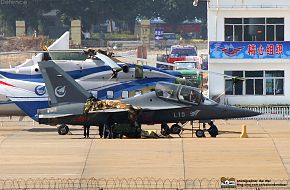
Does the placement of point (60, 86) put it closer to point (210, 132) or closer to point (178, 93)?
point (178, 93)

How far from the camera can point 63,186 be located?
29.9 meters

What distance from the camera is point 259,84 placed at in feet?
203

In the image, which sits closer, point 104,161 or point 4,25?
point 104,161

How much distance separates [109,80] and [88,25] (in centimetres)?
8659

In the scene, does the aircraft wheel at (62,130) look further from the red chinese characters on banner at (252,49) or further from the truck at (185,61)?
the truck at (185,61)

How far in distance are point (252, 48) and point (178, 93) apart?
18.1 meters

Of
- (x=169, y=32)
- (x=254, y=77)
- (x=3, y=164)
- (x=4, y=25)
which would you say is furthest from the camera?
(x=169, y=32)

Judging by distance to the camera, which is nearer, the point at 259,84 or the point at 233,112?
the point at 233,112

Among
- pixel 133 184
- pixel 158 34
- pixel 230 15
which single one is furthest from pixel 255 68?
pixel 158 34

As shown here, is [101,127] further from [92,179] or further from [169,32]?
[169,32]

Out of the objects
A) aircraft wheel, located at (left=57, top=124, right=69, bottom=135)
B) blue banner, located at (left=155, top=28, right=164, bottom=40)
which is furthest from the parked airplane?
blue banner, located at (left=155, top=28, right=164, bottom=40)

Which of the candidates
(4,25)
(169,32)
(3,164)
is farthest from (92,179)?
(169,32)

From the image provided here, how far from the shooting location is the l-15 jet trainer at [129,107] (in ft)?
144

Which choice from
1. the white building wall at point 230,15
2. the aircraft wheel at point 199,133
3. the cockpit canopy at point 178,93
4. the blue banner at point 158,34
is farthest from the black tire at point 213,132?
the blue banner at point 158,34
